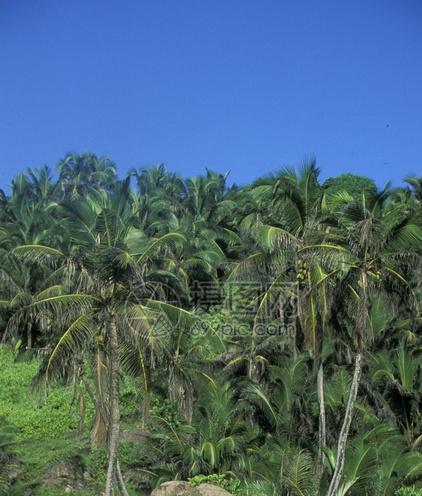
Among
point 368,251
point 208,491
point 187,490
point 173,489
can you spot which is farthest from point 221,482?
point 368,251

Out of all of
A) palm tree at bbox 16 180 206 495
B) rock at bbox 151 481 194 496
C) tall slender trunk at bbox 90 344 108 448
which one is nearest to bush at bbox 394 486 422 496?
rock at bbox 151 481 194 496

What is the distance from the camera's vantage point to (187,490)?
12984 mm

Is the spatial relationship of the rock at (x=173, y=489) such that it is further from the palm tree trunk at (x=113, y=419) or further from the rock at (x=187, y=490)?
the palm tree trunk at (x=113, y=419)

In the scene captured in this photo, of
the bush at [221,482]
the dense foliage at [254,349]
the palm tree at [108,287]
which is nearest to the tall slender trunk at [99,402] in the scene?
the dense foliage at [254,349]

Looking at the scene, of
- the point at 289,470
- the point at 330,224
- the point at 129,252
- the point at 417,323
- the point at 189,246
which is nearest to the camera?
the point at 129,252

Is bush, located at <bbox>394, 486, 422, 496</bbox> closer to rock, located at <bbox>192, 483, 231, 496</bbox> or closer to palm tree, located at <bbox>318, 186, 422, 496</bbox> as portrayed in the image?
palm tree, located at <bbox>318, 186, 422, 496</bbox>

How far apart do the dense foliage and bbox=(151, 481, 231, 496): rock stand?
436 millimetres

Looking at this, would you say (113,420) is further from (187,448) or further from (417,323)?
(417,323)

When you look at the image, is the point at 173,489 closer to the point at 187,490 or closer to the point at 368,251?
the point at 187,490

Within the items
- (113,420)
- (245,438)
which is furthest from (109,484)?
(245,438)

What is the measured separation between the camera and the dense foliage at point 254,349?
12016 millimetres

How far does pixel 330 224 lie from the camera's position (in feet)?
46.8

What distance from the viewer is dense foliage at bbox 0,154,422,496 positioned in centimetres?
1202

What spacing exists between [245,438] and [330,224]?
273 inches
